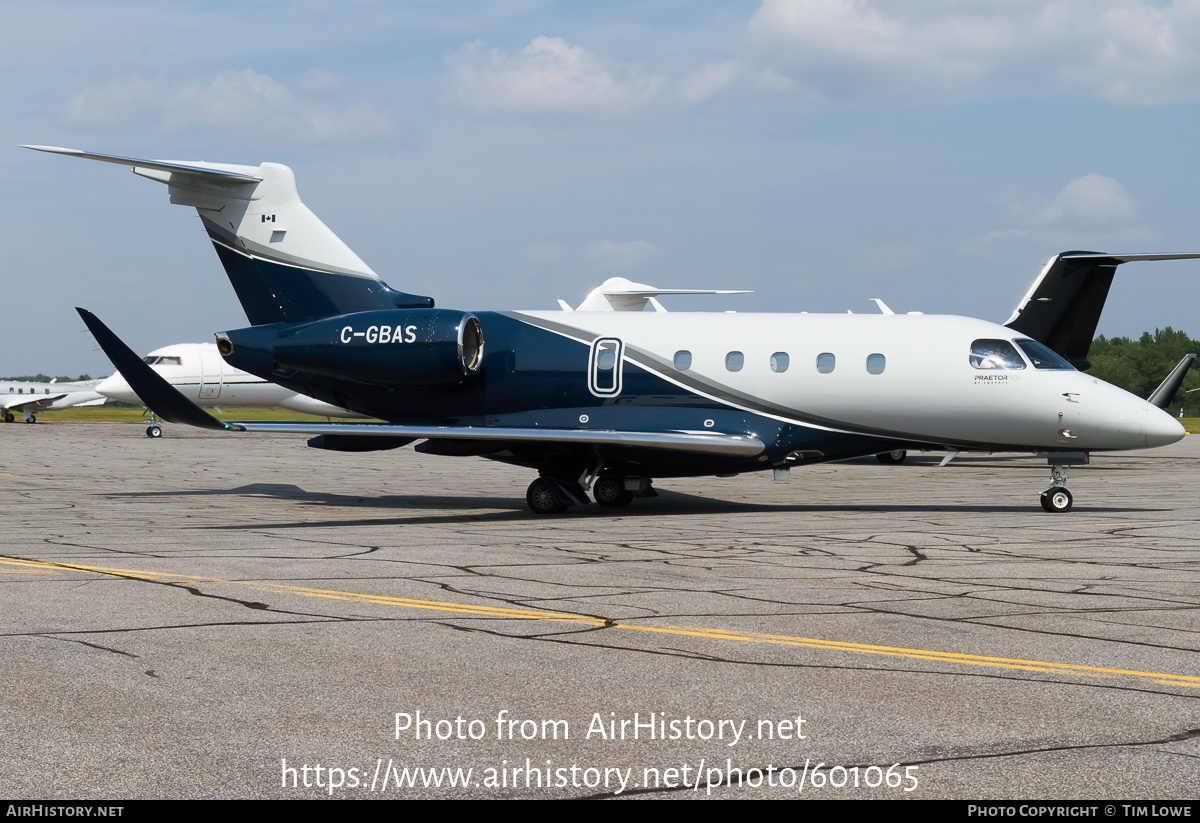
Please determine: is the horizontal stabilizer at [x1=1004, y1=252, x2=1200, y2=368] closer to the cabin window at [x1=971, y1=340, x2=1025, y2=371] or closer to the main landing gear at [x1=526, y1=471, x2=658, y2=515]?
the cabin window at [x1=971, y1=340, x2=1025, y2=371]

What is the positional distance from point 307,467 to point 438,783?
89.7ft

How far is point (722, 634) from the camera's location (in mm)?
7832

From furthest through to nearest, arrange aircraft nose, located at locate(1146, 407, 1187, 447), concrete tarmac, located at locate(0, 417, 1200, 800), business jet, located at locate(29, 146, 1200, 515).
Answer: business jet, located at locate(29, 146, 1200, 515) → aircraft nose, located at locate(1146, 407, 1187, 447) → concrete tarmac, located at locate(0, 417, 1200, 800)

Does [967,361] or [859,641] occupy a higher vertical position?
[967,361]

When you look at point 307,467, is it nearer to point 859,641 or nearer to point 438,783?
point 859,641

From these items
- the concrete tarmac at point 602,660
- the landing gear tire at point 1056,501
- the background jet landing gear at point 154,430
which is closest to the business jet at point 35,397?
the background jet landing gear at point 154,430

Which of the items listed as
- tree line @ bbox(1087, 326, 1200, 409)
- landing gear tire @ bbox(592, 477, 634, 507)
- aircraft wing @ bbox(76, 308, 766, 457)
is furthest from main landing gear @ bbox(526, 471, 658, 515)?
tree line @ bbox(1087, 326, 1200, 409)

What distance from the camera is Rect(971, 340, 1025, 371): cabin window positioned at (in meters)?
17.4

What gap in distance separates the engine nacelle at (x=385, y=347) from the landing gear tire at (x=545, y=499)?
86.5 inches

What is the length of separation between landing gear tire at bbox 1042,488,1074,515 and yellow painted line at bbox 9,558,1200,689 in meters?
11.2

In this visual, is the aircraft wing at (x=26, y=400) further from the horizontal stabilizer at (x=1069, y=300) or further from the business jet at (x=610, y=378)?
the horizontal stabilizer at (x=1069, y=300)

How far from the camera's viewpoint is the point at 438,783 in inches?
184

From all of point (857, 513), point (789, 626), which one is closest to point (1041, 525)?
point (857, 513)

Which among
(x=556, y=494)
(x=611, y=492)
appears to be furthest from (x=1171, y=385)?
(x=556, y=494)
